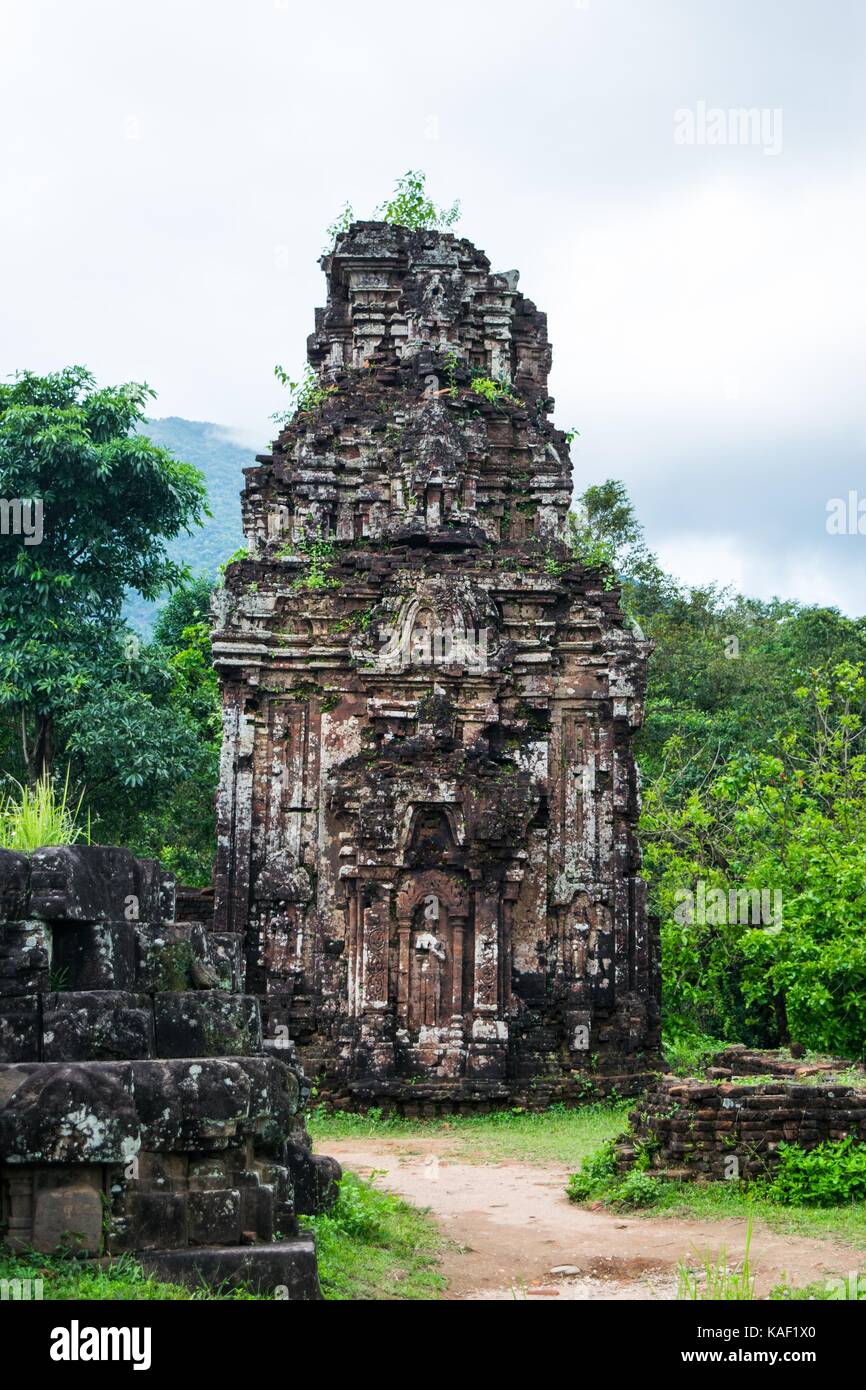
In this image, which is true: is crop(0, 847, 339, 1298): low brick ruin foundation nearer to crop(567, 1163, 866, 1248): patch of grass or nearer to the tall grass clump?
the tall grass clump

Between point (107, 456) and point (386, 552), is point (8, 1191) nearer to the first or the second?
point (386, 552)

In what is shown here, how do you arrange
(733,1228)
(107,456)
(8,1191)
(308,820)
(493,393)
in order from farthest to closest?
1. (107,456)
2. (493,393)
3. (308,820)
4. (733,1228)
5. (8,1191)

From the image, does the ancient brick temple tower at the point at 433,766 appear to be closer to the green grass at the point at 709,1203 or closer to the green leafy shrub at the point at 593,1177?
the green leafy shrub at the point at 593,1177

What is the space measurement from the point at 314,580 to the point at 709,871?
763 cm

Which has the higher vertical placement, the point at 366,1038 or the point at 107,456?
the point at 107,456

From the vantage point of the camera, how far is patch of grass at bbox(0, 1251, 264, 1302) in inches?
250

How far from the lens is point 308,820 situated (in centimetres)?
1955

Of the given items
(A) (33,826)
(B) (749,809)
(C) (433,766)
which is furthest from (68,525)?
(A) (33,826)

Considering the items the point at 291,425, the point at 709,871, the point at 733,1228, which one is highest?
the point at 291,425

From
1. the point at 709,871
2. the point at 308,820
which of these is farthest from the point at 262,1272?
the point at 709,871

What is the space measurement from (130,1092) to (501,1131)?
1044cm

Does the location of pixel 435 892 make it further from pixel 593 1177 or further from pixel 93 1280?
pixel 93 1280

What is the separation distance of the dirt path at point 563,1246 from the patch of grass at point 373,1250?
0.19 metres

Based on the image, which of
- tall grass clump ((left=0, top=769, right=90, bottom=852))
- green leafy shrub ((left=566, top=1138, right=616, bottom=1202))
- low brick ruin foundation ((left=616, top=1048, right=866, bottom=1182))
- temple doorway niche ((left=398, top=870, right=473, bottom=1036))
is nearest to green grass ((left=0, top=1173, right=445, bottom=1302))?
green leafy shrub ((left=566, top=1138, right=616, bottom=1202))
